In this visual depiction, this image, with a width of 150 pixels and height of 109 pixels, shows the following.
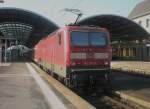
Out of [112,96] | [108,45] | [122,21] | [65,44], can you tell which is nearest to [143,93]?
[112,96]

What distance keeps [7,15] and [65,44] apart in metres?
47.8

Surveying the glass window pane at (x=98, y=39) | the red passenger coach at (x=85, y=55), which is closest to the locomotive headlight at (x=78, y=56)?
the red passenger coach at (x=85, y=55)

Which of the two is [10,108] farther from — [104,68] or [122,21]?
[122,21]

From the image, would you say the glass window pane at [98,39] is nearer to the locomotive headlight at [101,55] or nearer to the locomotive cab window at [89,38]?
the locomotive cab window at [89,38]

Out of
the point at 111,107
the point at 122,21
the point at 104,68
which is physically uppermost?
the point at 122,21

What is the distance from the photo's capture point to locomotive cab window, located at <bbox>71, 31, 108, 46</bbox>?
18719 mm

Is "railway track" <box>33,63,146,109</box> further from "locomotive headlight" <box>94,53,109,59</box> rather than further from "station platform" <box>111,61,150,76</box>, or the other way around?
"station platform" <box>111,61,150,76</box>

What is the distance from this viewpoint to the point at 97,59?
1858 centimetres

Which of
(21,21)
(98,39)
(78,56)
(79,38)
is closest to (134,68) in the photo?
(98,39)

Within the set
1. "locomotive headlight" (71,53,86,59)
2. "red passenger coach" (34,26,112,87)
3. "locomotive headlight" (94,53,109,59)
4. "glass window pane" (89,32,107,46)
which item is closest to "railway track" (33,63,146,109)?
"red passenger coach" (34,26,112,87)

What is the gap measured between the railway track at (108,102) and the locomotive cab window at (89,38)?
7.89 feet

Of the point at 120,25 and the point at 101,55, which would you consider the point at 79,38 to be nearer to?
the point at 101,55

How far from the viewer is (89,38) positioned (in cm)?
1898

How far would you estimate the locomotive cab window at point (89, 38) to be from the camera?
18719 mm
